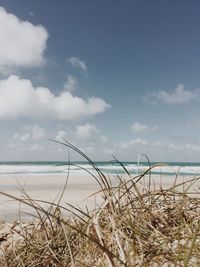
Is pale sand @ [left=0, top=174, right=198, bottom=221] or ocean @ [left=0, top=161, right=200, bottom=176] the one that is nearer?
ocean @ [left=0, top=161, right=200, bottom=176]

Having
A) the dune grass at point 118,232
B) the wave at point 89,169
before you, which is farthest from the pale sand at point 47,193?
the dune grass at point 118,232

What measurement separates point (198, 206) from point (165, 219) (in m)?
0.16

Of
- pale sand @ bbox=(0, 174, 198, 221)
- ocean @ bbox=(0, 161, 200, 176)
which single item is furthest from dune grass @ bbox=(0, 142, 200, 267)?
pale sand @ bbox=(0, 174, 198, 221)

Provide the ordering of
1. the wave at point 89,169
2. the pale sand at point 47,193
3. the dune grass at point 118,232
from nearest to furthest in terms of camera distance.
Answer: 1. the dune grass at point 118,232
2. the wave at point 89,169
3. the pale sand at point 47,193

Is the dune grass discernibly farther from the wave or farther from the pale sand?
the pale sand

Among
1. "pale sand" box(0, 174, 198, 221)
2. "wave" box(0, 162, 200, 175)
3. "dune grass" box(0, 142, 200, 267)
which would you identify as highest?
"wave" box(0, 162, 200, 175)

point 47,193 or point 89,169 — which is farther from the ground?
point 89,169

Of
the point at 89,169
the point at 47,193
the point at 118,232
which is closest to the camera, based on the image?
the point at 118,232

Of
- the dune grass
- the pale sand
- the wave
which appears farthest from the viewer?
the pale sand

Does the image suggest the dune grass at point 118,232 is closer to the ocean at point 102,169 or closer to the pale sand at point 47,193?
the ocean at point 102,169

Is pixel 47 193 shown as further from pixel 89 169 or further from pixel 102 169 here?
pixel 102 169

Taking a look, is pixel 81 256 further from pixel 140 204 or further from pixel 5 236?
pixel 5 236

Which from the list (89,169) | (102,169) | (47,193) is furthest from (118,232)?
(89,169)

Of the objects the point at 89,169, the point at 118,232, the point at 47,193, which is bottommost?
the point at 47,193
